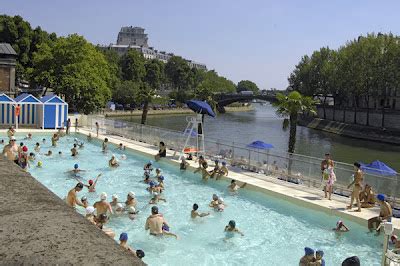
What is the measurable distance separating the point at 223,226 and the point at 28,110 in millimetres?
30789

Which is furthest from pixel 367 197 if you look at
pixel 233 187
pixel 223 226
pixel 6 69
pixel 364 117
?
pixel 364 117

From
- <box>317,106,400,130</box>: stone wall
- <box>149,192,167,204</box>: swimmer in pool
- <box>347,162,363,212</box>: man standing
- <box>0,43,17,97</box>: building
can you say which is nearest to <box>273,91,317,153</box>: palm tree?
<box>347,162,363,212</box>: man standing

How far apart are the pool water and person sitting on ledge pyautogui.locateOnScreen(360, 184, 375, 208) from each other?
151cm

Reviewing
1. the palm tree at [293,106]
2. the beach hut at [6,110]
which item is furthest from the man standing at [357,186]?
the beach hut at [6,110]

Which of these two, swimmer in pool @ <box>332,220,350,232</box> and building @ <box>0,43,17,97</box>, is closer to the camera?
swimmer in pool @ <box>332,220,350,232</box>

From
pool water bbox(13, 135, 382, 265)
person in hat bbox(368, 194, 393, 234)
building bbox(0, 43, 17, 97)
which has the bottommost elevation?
pool water bbox(13, 135, 382, 265)

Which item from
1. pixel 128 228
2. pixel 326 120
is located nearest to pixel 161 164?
pixel 128 228

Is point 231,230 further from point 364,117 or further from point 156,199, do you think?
point 364,117

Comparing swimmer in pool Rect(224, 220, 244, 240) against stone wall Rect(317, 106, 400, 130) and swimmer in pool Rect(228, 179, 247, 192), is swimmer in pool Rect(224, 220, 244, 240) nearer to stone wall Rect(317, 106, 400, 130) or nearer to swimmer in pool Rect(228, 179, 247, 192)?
swimmer in pool Rect(228, 179, 247, 192)

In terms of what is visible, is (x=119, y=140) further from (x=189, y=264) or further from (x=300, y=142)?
(x=300, y=142)

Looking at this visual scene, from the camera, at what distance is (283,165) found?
21.0 m

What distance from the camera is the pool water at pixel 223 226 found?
12.9m

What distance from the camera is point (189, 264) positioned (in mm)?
12266

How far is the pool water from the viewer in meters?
12.9
